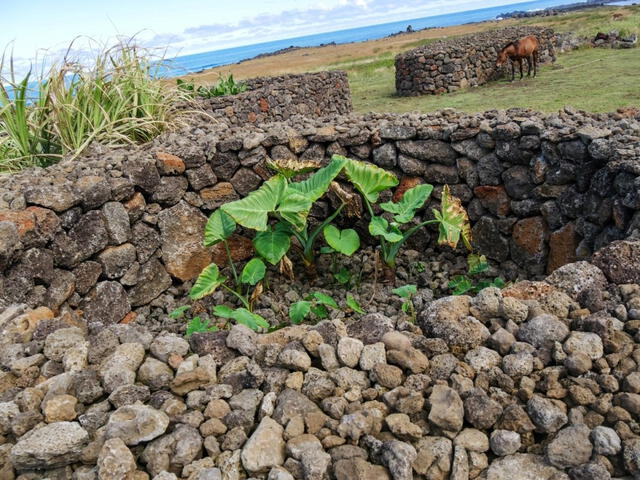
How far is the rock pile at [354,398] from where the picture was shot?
5.52 feet

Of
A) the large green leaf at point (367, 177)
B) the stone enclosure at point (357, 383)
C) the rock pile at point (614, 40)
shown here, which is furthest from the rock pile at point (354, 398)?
the rock pile at point (614, 40)

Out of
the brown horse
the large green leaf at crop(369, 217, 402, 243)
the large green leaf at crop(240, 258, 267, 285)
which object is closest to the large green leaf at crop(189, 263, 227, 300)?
the large green leaf at crop(240, 258, 267, 285)

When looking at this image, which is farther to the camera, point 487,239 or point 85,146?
point 85,146

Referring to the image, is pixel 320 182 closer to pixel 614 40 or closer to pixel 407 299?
pixel 407 299

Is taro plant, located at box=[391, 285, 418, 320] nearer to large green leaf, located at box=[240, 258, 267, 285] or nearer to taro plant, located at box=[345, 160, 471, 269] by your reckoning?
taro plant, located at box=[345, 160, 471, 269]

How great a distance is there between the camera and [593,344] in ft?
6.23

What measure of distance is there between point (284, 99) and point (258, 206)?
5.54m

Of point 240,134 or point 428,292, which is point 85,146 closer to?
point 240,134

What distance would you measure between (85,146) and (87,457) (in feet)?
11.5

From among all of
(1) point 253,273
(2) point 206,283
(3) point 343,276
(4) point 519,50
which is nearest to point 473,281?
(3) point 343,276

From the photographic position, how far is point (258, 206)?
379 cm

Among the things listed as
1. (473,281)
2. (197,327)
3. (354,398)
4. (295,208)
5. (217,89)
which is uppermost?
(217,89)

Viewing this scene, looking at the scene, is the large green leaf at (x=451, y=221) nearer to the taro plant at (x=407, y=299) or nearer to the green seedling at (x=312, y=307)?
the taro plant at (x=407, y=299)

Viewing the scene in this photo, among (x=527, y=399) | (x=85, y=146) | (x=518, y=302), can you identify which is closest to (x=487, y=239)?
(x=518, y=302)
